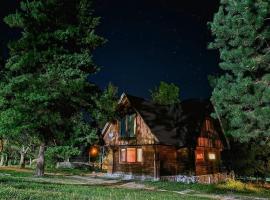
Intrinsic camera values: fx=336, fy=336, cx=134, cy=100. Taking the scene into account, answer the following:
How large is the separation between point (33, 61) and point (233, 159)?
21881mm

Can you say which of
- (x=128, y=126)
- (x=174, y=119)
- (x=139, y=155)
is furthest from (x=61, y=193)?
(x=174, y=119)

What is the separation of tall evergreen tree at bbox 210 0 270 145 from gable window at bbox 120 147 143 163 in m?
16.4

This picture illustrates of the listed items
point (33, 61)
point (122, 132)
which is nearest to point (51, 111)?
point (33, 61)

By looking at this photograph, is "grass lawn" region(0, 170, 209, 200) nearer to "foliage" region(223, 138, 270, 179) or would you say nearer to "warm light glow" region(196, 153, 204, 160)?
"foliage" region(223, 138, 270, 179)

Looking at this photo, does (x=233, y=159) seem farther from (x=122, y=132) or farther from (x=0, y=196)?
(x=0, y=196)

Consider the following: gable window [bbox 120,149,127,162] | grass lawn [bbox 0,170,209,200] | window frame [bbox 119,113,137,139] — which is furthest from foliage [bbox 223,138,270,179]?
grass lawn [bbox 0,170,209,200]

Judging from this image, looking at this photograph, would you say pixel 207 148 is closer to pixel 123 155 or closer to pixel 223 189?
pixel 123 155

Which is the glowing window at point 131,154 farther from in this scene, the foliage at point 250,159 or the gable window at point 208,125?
the foliage at point 250,159

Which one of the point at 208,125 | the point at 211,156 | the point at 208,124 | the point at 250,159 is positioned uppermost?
the point at 208,124

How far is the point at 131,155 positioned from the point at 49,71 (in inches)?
542

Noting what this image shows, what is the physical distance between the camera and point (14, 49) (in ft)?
89.5

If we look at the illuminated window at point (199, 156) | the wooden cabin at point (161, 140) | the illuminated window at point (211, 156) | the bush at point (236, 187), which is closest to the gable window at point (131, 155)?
the wooden cabin at point (161, 140)

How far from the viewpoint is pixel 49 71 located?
87.1 ft

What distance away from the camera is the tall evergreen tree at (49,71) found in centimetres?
2589
